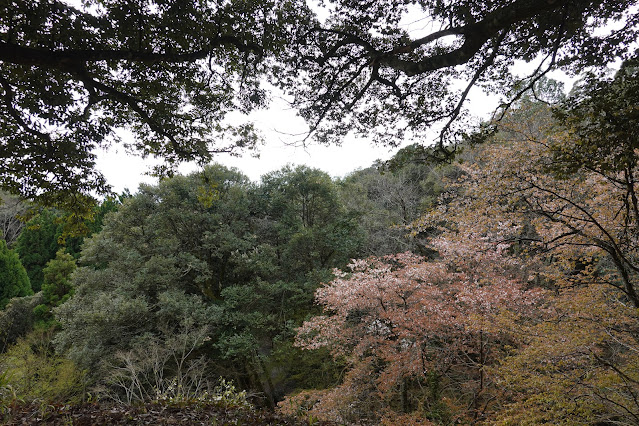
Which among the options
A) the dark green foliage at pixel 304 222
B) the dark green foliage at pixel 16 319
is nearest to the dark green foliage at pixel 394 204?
the dark green foliage at pixel 304 222

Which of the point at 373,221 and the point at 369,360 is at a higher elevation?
the point at 373,221

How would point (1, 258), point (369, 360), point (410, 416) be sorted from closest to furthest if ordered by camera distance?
point (410, 416) → point (369, 360) → point (1, 258)

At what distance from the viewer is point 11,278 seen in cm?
1506

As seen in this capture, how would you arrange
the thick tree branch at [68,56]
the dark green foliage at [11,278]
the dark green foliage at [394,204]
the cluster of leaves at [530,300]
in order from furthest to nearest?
the dark green foliage at [11,278]
the dark green foliage at [394,204]
the cluster of leaves at [530,300]
the thick tree branch at [68,56]

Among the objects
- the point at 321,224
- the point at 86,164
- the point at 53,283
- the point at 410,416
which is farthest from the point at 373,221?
the point at 53,283

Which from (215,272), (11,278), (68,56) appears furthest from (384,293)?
(11,278)

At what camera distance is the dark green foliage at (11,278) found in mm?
14805

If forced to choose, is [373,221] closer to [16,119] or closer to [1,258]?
[16,119]

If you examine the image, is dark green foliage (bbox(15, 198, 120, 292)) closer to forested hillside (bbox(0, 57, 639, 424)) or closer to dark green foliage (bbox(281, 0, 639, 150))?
forested hillside (bbox(0, 57, 639, 424))

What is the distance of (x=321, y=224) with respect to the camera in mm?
10555

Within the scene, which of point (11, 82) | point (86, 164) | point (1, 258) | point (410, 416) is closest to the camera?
point (11, 82)

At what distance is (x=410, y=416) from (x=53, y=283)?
17.5m

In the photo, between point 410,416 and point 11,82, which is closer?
point 11,82

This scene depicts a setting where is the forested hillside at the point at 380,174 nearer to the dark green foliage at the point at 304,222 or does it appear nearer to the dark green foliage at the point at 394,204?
the dark green foliage at the point at 304,222
